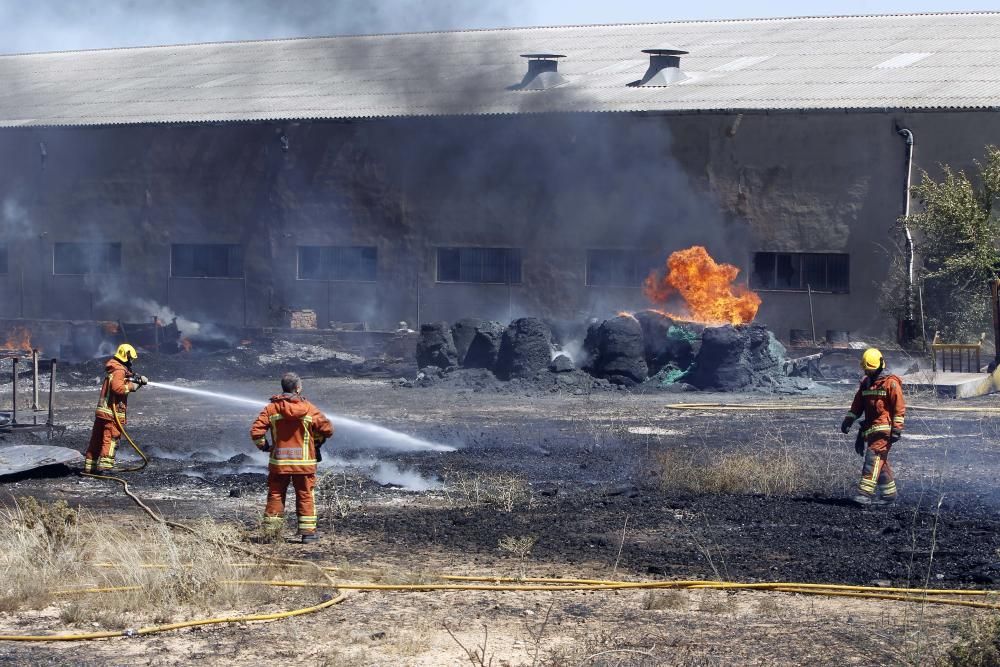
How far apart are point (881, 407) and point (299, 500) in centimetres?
504

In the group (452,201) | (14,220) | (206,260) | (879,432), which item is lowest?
(879,432)

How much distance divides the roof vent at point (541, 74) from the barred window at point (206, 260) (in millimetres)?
8212

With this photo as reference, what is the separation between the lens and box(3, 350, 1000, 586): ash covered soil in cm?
977

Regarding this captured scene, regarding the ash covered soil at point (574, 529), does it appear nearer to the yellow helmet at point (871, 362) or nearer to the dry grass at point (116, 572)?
the dry grass at point (116, 572)

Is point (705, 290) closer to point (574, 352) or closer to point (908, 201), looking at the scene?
point (574, 352)

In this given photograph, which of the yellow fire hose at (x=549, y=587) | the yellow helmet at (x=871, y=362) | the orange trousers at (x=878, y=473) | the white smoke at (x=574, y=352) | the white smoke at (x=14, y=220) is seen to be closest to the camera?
the yellow fire hose at (x=549, y=587)

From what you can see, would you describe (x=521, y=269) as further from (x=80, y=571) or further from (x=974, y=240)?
(x=80, y=571)

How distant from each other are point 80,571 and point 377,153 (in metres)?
23.9

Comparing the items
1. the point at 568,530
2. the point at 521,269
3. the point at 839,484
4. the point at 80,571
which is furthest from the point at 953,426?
the point at 521,269

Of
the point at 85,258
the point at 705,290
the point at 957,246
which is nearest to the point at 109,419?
the point at 705,290

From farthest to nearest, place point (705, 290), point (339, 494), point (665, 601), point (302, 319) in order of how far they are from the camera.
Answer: point (302, 319)
point (705, 290)
point (339, 494)
point (665, 601)

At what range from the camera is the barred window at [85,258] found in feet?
116

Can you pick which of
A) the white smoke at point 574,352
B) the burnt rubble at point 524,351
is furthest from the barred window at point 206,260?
the burnt rubble at point 524,351

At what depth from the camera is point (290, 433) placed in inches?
407
